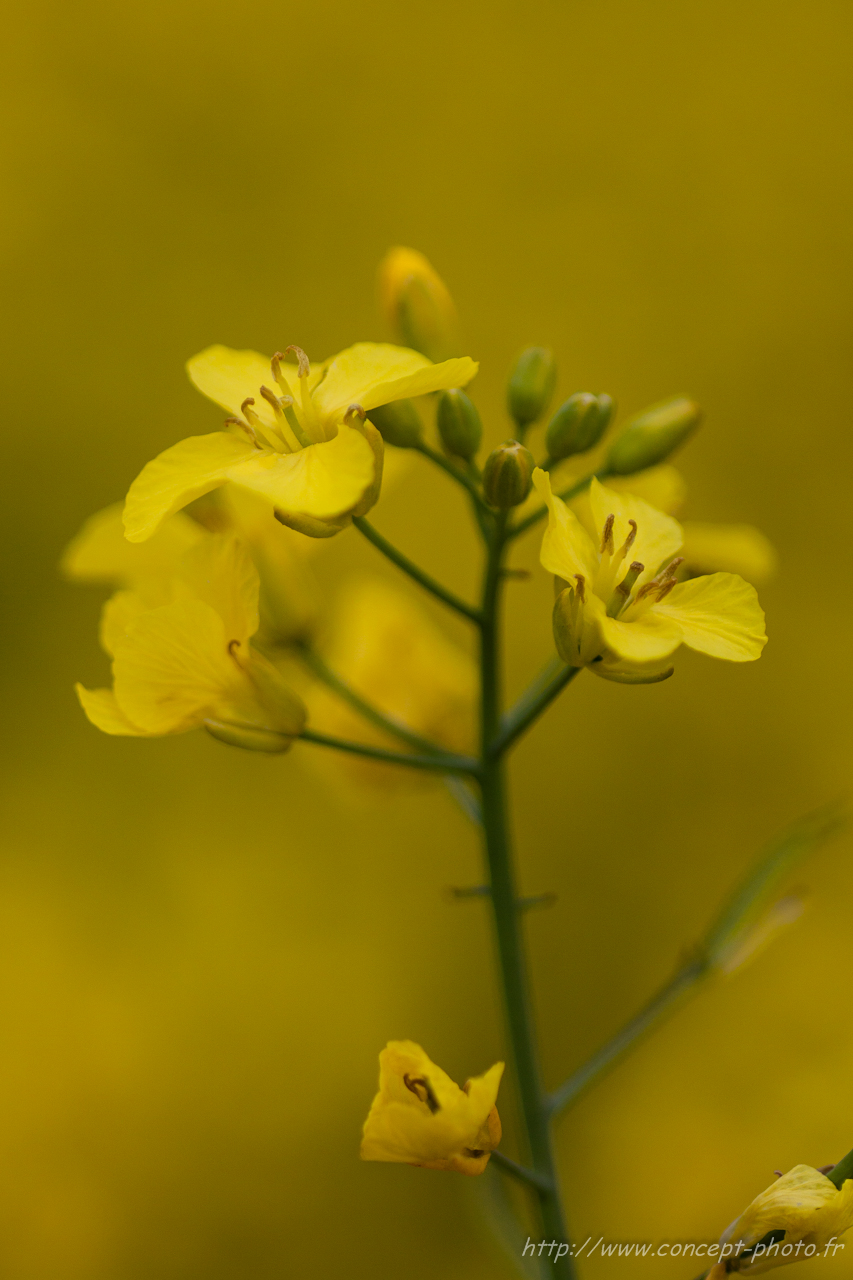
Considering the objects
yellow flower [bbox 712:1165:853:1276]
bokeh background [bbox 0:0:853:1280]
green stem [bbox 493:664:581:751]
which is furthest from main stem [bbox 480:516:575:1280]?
bokeh background [bbox 0:0:853:1280]

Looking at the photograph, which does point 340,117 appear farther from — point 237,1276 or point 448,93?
point 237,1276

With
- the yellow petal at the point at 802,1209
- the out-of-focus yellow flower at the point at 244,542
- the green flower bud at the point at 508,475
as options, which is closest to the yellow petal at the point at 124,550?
the out-of-focus yellow flower at the point at 244,542

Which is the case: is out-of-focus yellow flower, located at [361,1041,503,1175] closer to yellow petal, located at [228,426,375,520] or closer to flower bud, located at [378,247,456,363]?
yellow petal, located at [228,426,375,520]

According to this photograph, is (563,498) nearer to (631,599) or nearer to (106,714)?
(631,599)

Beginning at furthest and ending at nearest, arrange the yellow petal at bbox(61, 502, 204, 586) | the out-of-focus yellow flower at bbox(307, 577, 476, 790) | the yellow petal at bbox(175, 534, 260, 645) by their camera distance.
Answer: the out-of-focus yellow flower at bbox(307, 577, 476, 790)
the yellow petal at bbox(61, 502, 204, 586)
the yellow petal at bbox(175, 534, 260, 645)

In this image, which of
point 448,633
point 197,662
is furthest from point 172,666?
point 448,633

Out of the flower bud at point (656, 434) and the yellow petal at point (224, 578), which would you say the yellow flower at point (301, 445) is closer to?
the yellow petal at point (224, 578)
